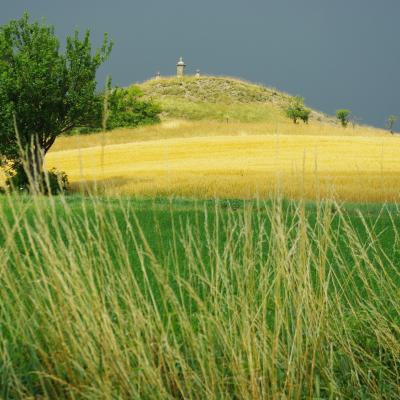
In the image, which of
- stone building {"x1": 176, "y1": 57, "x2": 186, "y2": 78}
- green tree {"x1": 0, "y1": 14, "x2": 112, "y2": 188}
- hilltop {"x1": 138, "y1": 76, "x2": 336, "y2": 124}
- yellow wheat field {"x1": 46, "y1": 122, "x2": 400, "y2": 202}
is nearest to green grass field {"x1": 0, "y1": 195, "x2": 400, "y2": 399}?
yellow wheat field {"x1": 46, "y1": 122, "x2": 400, "y2": 202}

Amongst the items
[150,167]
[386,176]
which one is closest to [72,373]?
[386,176]

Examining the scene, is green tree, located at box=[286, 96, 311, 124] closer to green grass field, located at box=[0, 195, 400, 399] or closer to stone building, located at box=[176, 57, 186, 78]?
stone building, located at box=[176, 57, 186, 78]

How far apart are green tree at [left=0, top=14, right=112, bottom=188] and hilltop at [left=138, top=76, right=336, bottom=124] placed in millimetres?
39552

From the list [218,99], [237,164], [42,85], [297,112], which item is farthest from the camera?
[218,99]

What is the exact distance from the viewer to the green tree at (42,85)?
25.6m

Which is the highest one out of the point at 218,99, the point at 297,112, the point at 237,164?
the point at 218,99

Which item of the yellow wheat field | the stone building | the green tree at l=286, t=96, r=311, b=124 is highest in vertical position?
the stone building

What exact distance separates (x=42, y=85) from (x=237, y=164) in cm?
1272

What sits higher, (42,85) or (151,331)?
(42,85)

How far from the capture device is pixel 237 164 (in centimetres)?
3541

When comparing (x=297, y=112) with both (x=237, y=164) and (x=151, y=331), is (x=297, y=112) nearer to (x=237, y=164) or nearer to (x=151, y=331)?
(x=237, y=164)

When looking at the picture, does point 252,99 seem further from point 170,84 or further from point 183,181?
point 183,181

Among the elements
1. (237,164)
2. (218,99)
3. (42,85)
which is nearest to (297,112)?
(218,99)

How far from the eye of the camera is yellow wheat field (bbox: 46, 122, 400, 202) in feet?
83.4
